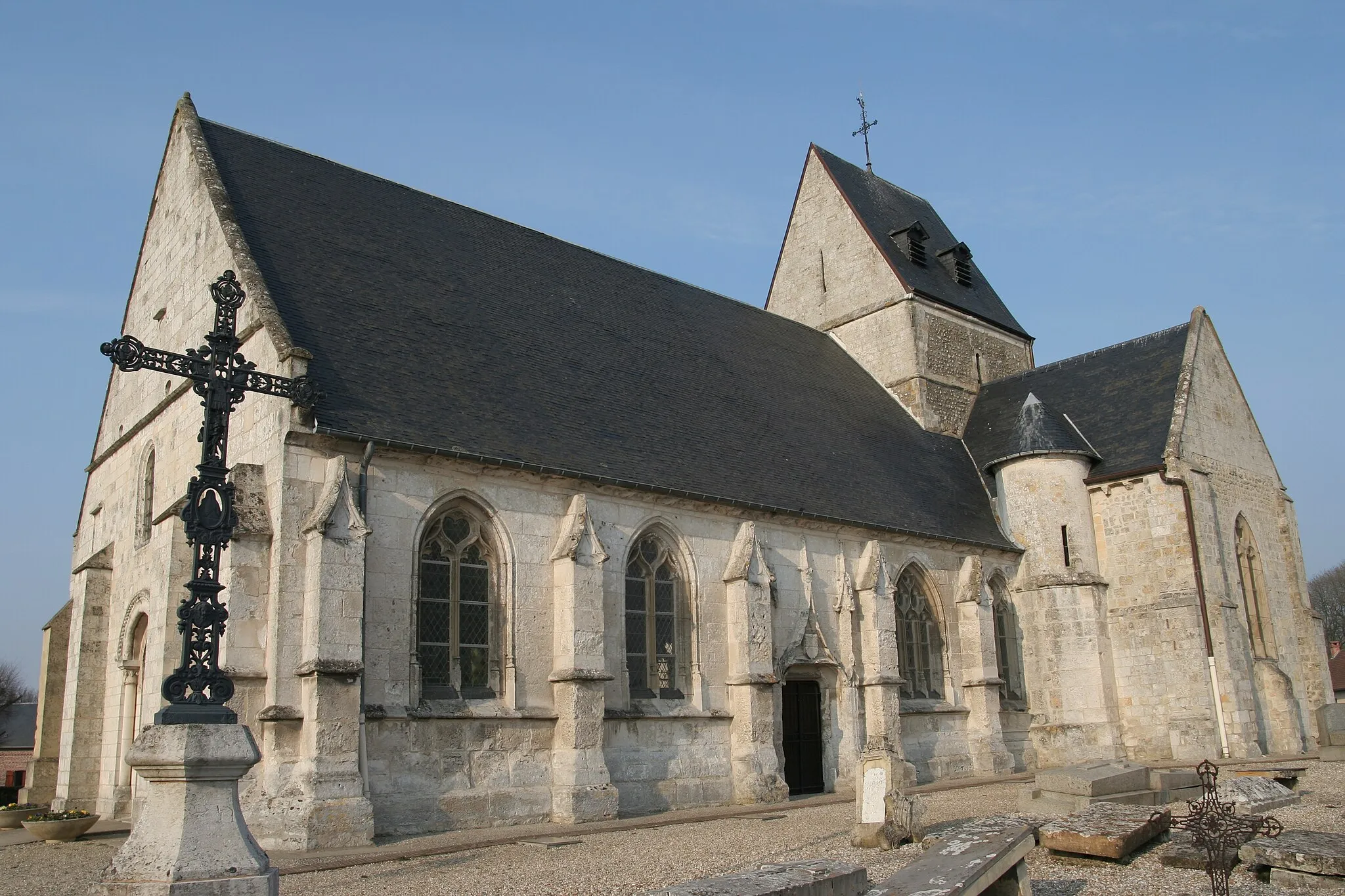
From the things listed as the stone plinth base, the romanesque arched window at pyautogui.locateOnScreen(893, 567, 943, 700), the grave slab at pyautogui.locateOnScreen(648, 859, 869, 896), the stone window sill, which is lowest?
the grave slab at pyautogui.locateOnScreen(648, 859, 869, 896)

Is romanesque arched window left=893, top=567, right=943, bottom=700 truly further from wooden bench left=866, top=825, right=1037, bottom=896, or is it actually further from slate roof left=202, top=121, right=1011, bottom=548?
wooden bench left=866, top=825, right=1037, bottom=896

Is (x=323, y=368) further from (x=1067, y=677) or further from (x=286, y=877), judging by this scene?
(x=1067, y=677)

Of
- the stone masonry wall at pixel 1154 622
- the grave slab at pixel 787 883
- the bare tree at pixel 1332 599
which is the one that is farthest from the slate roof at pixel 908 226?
the bare tree at pixel 1332 599

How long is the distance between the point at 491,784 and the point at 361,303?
23.1ft

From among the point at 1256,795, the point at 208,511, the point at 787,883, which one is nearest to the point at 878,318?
the point at 1256,795

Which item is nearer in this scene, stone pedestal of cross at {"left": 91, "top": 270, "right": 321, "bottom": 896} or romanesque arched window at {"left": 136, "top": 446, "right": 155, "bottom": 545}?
stone pedestal of cross at {"left": 91, "top": 270, "right": 321, "bottom": 896}

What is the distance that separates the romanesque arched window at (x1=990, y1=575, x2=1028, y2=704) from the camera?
72.7ft

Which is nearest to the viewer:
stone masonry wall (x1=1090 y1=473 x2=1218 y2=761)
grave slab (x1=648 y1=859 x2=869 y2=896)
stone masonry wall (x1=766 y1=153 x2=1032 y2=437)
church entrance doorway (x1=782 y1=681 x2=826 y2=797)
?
→ grave slab (x1=648 y1=859 x2=869 y2=896)

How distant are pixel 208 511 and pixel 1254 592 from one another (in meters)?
22.8

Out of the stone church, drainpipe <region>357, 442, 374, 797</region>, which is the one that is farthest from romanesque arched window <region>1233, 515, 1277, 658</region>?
drainpipe <region>357, 442, 374, 797</region>

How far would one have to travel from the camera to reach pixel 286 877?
977 centimetres

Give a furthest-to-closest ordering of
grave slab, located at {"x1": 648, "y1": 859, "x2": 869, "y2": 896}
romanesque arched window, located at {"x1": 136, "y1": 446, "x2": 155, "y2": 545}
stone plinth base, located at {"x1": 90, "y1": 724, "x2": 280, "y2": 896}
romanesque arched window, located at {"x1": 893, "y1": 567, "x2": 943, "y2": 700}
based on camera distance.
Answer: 1. romanesque arched window, located at {"x1": 893, "y1": 567, "x2": 943, "y2": 700}
2. romanesque arched window, located at {"x1": 136, "y1": 446, "x2": 155, "y2": 545}
3. grave slab, located at {"x1": 648, "y1": 859, "x2": 869, "y2": 896}
4. stone plinth base, located at {"x1": 90, "y1": 724, "x2": 280, "y2": 896}

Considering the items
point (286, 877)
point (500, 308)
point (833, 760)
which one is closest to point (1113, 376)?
point (833, 760)

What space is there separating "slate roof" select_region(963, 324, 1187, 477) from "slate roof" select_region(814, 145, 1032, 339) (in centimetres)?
254
